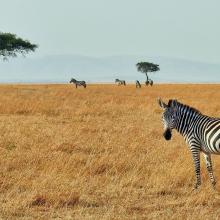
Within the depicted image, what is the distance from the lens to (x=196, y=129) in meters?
10.1

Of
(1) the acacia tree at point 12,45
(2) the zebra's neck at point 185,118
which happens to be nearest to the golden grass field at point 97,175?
(2) the zebra's neck at point 185,118

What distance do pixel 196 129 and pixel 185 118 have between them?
0.39 metres

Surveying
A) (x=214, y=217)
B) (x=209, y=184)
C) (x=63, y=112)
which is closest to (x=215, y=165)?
(x=209, y=184)

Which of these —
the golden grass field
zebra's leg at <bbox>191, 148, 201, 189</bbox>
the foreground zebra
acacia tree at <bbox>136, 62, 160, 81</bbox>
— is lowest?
the golden grass field

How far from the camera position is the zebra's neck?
10305 mm

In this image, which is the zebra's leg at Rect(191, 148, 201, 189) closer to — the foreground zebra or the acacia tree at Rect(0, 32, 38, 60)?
the foreground zebra

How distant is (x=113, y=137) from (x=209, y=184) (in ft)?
22.0

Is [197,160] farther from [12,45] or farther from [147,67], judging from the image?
[147,67]

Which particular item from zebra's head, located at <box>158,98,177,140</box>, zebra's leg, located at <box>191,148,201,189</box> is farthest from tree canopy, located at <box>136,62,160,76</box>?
zebra's leg, located at <box>191,148,201,189</box>

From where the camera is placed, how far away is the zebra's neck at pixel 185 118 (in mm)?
10305

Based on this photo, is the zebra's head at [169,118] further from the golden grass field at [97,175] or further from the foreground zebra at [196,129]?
the golden grass field at [97,175]

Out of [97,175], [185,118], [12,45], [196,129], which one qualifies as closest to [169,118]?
[185,118]

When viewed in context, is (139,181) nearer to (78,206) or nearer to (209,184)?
(209,184)

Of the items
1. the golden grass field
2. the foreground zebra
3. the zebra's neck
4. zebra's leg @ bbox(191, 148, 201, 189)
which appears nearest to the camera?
the golden grass field
